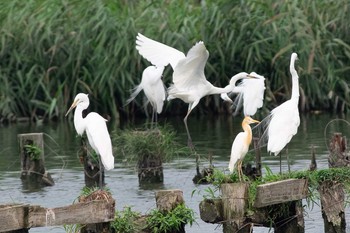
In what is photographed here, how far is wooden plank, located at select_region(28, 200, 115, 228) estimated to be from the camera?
8.02 metres

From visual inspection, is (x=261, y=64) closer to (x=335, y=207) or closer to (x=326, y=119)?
(x=326, y=119)

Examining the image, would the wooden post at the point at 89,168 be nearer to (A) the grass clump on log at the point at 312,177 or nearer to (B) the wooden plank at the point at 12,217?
(A) the grass clump on log at the point at 312,177

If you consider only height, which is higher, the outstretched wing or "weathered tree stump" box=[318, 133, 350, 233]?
the outstretched wing

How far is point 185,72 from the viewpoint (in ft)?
43.5

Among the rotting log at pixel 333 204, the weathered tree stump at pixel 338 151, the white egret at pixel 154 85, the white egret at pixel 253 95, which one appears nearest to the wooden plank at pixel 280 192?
the rotting log at pixel 333 204

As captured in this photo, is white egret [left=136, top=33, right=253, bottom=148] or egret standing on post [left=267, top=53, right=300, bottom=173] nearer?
egret standing on post [left=267, top=53, right=300, bottom=173]

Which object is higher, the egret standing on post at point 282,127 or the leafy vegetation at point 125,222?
the egret standing on post at point 282,127

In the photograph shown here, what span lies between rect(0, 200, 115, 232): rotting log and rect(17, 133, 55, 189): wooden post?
13.7ft

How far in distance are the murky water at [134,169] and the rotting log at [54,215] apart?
158cm

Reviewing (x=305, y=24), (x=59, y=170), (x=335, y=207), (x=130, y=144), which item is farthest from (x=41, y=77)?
(x=335, y=207)

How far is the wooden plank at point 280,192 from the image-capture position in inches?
332

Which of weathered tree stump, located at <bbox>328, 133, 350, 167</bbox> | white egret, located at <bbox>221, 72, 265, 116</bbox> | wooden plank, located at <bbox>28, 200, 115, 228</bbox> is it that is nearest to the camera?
wooden plank, located at <bbox>28, 200, 115, 228</bbox>

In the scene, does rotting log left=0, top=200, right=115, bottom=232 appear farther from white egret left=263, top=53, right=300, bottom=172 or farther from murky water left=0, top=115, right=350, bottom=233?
white egret left=263, top=53, right=300, bottom=172

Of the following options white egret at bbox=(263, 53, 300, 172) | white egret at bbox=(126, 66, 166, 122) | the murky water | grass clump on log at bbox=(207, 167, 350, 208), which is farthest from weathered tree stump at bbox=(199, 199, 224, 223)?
white egret at bbox=(126, 66, 166, 122)
